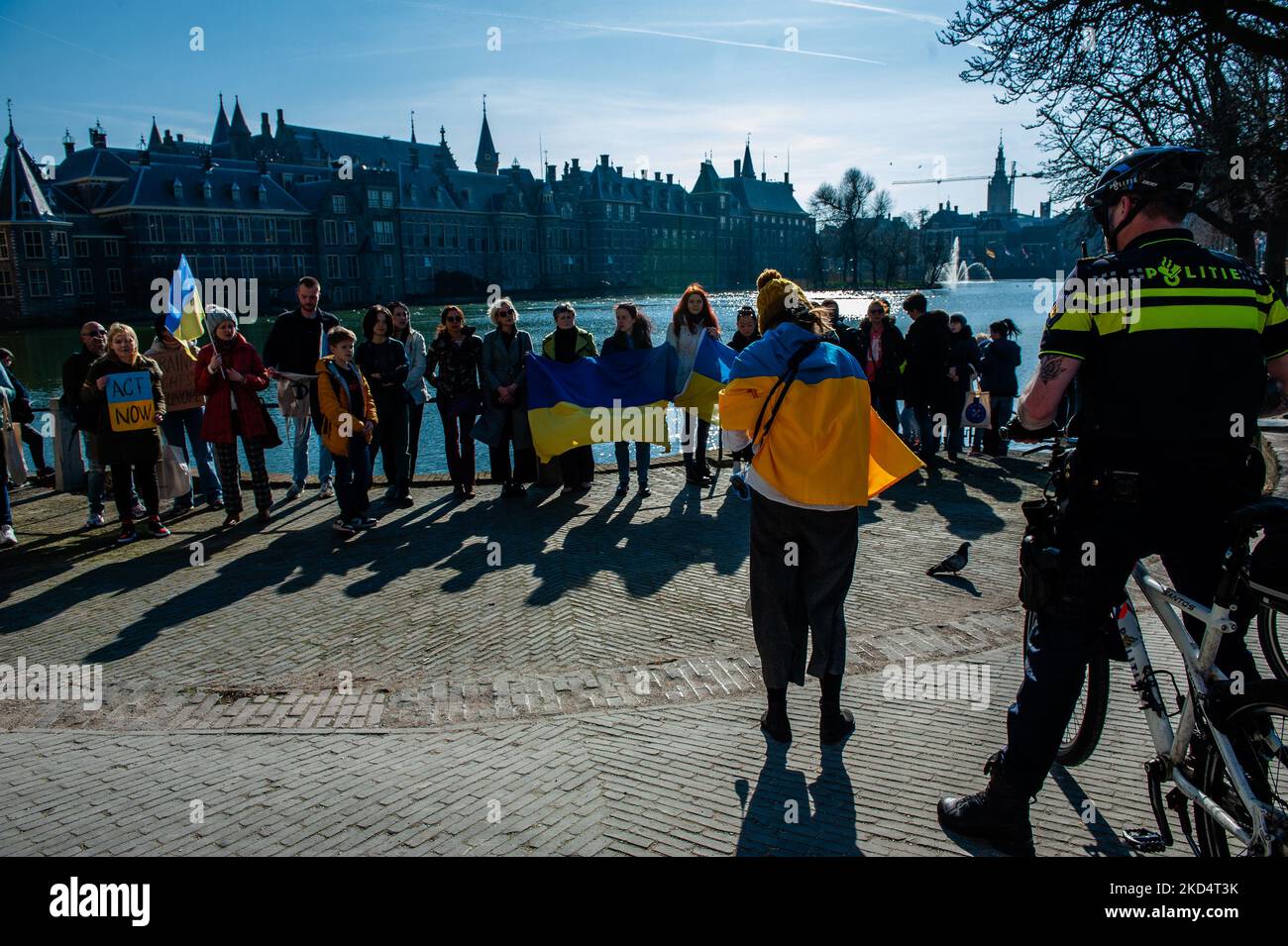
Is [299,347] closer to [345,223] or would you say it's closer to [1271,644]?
[1271,644]

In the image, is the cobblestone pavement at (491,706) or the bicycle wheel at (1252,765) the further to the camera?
the cobblestone pavement at (491,706)

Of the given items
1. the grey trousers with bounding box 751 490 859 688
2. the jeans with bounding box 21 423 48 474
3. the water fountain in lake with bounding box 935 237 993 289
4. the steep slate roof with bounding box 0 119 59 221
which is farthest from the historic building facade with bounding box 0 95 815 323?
the grey trousers with bounding box 751 490 859 688

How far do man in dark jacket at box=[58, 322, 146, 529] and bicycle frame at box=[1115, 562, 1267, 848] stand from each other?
8211 mm

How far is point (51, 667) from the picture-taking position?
211 inches

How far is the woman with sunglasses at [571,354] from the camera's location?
9977 millimetres

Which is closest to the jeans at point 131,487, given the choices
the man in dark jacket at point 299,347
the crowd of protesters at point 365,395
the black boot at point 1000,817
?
the crowd of protesters at point 365,395

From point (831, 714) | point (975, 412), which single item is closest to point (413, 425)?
point (975, 412)

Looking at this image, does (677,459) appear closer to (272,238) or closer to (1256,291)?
(1256,291)

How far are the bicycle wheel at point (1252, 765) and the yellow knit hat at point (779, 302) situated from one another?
91.1 inches

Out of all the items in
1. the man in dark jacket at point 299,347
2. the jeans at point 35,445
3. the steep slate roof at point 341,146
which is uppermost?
the steep slate roof at point 341,146

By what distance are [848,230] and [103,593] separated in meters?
98.8

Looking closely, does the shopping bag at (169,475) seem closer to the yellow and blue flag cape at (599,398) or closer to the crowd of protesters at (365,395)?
the crowd of protesters at (365,395)

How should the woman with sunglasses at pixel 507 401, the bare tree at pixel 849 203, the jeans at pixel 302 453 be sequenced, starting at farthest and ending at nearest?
the bare tree at pixel 849 203
the jeans at pixel 302 453
the woman with sunglasses at pixel 507 401

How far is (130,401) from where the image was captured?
26.5ft
